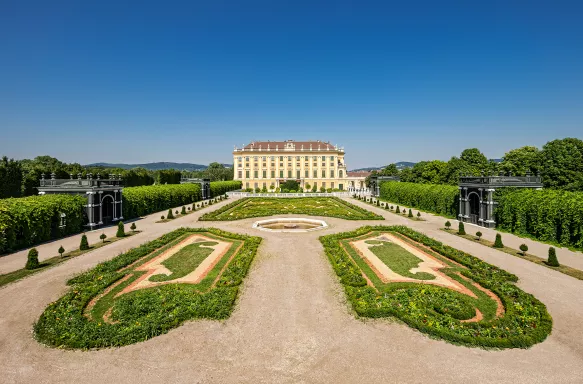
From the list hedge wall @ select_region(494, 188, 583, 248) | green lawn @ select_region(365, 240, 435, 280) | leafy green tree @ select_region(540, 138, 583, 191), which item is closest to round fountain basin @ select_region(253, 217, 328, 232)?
green lawn @ select_region(365, 240, 435, 280)

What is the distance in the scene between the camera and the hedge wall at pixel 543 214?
21.8m

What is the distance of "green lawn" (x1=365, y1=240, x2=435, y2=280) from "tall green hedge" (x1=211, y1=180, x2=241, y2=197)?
5294cm

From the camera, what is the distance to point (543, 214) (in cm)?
2427

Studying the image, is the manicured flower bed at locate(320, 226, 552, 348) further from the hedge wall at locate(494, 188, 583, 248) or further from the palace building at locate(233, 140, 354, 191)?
the palace building at locate(233, 140, 354, 191)

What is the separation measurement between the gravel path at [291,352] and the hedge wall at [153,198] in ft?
81.5

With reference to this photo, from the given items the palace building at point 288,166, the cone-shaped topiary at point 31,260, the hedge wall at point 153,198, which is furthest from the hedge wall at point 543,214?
the palace building at point 288,166

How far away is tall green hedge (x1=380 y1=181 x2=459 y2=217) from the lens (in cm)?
3859

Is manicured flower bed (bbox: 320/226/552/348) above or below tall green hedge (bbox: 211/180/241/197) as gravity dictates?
below

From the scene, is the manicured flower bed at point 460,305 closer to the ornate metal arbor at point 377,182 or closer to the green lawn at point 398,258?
the green lawn at point 398,258

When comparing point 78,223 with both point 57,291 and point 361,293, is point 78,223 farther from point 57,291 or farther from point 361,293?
point 361,293

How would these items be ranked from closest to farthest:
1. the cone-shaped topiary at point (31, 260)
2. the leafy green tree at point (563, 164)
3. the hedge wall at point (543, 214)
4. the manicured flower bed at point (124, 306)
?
the manicured flower bed at point (124, 306)
the cone-shaped topiary at point (31, 260)
the hedge wall at point (543, 214)
the leafy green tree at point (563, 164)

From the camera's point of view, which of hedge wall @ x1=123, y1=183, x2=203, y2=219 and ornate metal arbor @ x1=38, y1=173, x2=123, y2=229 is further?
hedge wall @ x1=123, y1=183, x2=203, y2=219

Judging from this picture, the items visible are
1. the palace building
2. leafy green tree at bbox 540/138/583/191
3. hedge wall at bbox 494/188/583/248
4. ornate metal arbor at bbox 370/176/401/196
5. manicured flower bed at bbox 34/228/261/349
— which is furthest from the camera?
the palace building

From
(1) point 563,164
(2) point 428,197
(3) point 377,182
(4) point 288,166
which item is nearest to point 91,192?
(2) point 428,197
